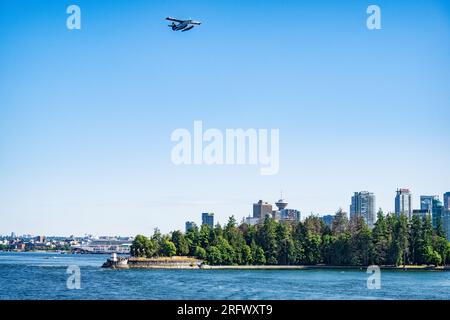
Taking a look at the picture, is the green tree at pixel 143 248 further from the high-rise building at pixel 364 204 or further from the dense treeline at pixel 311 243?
the high-rise building at pixel 364 204

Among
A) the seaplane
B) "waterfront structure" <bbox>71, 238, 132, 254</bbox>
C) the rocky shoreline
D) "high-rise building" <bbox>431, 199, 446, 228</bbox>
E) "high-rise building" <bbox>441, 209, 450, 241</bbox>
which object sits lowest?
"waterfront structure" <bbox>71, 238, 132, 254</bbox>

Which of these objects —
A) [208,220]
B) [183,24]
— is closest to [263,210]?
[208,220]

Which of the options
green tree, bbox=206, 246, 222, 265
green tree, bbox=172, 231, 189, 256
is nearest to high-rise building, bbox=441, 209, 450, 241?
green tree, bbox=206, 246, 222, 265

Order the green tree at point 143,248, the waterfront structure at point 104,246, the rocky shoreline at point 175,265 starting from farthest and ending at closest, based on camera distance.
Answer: the waterfront structure at point 104,246 → the green tree at point 143,248 → the rocky shoreline at point 175,265

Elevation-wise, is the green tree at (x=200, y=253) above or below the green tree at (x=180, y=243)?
below

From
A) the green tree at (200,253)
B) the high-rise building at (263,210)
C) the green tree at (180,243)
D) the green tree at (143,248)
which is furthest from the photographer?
the high-rise building at (263,210)

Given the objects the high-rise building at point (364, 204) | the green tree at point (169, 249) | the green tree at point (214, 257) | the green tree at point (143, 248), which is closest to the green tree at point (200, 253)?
the green tree at point (214, 257)

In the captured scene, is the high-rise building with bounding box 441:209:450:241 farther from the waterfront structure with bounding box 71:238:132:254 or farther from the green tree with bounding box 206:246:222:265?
the waterfront structure with bounding box 71:238:132:254

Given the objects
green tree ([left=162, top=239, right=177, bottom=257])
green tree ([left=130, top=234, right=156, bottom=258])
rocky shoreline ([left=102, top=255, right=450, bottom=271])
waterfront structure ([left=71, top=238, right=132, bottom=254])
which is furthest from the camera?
waterfront structure ([left=71, top=238, right=132, bottom=254])
